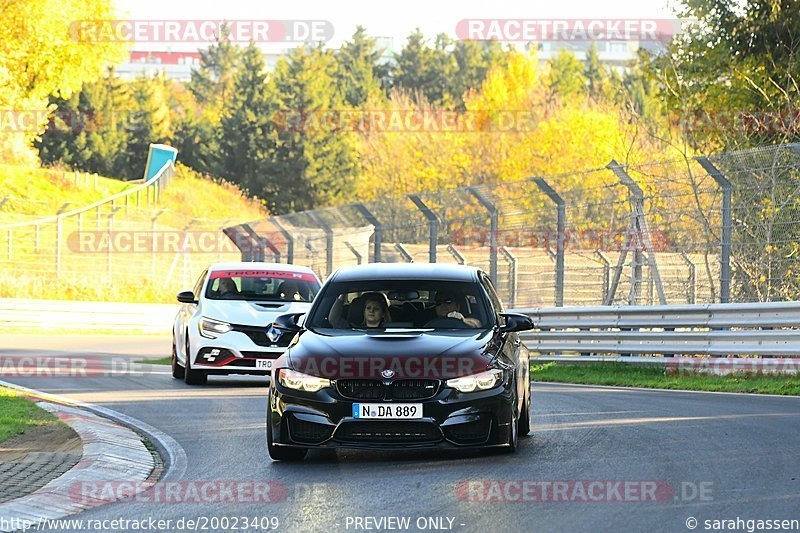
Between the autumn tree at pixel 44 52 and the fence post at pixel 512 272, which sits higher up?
the autumn tree at pixel 44 52

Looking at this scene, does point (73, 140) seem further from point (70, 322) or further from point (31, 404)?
point (31, 404)

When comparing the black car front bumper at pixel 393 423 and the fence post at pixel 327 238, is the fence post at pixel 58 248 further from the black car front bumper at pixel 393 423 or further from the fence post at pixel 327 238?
the black car front bumper at pixel 393 423

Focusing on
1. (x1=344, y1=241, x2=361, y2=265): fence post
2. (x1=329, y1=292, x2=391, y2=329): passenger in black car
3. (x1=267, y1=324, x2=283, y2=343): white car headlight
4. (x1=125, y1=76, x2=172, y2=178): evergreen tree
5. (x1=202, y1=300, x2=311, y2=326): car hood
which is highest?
(x1=125, y1=76, x2=172, y2=178): evergreen tree

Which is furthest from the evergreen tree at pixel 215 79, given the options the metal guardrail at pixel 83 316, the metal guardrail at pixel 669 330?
the metal guardrail at pixel 669 330

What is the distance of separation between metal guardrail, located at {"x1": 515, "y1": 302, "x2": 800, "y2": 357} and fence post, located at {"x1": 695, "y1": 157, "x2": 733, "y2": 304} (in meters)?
0.28

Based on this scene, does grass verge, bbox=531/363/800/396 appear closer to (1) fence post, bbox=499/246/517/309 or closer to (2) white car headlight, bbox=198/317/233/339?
(1) fence post, bbox=499/246/517/309

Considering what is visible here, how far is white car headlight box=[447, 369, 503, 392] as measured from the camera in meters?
9.63

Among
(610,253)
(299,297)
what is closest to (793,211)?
(610,253)

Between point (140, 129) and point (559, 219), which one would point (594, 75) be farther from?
point (559, 219)

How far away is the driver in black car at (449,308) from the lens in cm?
1088

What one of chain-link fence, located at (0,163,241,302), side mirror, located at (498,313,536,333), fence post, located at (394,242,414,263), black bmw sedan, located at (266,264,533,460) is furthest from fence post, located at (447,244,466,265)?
chain-link fence, located at (0,163,241,302)

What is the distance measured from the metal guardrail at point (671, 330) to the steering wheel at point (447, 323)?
7.20 meters

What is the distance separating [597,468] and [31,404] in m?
6.84

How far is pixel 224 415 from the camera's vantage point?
13.5 meters
